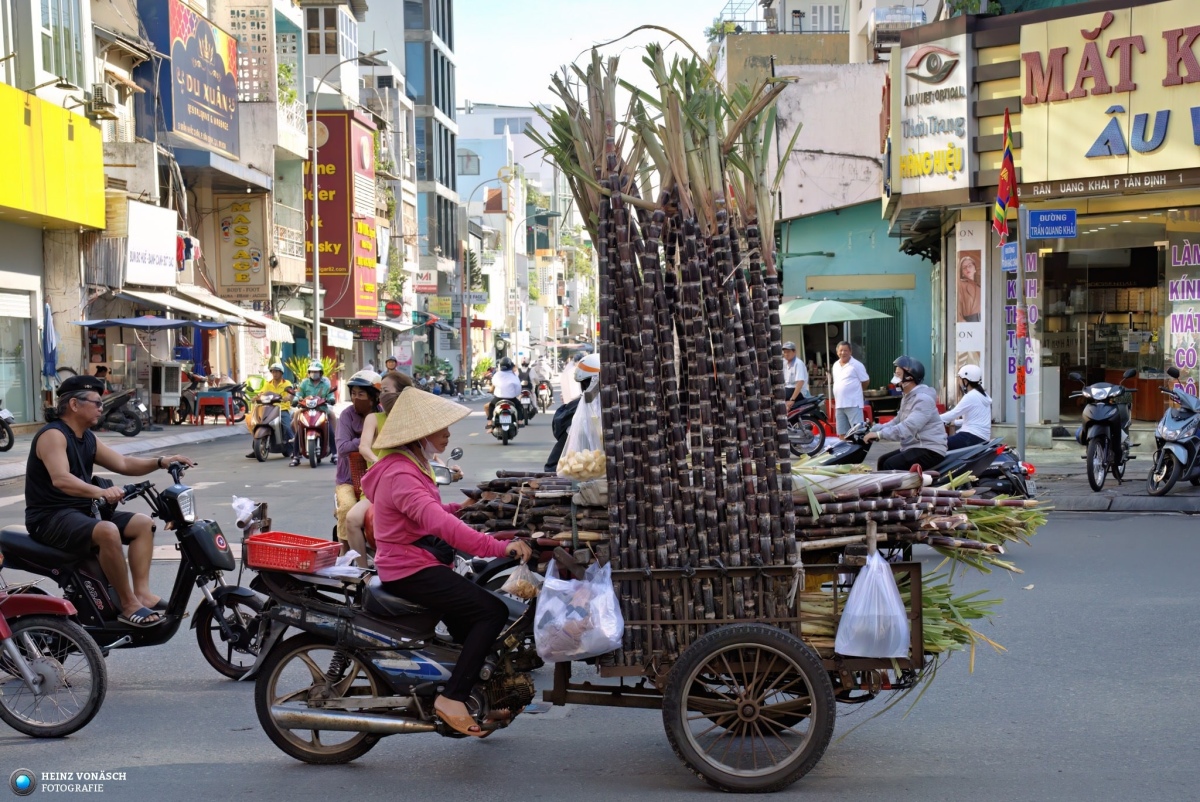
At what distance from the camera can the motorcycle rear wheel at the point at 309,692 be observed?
5055 millimetres

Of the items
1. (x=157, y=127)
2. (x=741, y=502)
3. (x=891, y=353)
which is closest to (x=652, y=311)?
(x=741, y=502)

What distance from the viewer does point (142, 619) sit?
20.5ft

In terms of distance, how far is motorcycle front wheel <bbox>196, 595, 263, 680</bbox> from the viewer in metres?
6.41

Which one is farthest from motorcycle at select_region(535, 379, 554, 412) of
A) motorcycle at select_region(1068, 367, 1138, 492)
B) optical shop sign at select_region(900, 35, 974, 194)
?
motorcycle at select_region(1068, 367, 1138, 492)

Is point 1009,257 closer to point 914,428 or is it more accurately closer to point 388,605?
point 914,428

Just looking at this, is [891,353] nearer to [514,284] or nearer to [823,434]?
[823,434]

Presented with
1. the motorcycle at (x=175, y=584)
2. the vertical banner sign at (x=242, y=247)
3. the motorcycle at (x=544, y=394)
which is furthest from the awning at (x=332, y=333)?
the motorcycle at (x=175, y=584)

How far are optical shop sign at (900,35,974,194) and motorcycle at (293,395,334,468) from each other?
31.3 ft

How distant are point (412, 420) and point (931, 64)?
53.0 ft

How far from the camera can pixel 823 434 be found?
18125 millimetres

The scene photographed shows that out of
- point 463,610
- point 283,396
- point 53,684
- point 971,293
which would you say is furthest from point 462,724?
point 971,293

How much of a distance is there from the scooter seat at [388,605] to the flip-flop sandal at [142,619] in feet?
5.79

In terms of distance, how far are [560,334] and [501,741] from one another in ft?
391

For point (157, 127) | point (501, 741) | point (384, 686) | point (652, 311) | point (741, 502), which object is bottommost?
point (501, 741)
